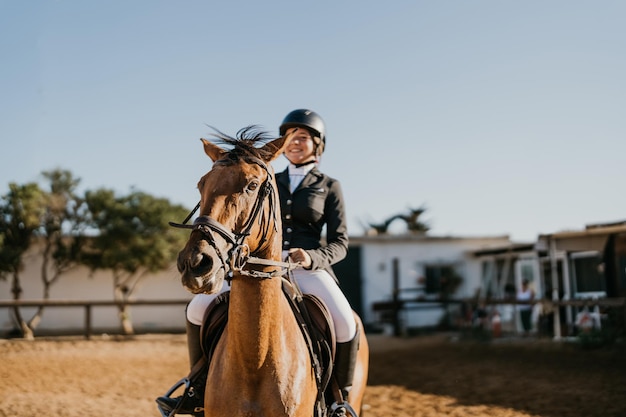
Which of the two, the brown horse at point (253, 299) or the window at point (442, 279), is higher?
the brown horse at point (253, 299)

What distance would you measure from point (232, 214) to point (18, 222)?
20563mm

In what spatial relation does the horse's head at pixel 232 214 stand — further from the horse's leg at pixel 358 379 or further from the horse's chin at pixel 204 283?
the horse's leg at pixel 358 379

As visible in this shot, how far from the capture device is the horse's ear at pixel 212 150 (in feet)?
10.7

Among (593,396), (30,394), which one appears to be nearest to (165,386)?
(30,394)

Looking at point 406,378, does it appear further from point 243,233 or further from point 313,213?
point 243,233

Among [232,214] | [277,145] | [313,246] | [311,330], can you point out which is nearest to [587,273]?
[313,246]

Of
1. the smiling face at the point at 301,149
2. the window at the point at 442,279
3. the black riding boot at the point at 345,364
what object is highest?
the smiling face at the point at 301,149

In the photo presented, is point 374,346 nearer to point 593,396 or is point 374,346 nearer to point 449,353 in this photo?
point 449,353

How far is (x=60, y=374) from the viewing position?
11.5m

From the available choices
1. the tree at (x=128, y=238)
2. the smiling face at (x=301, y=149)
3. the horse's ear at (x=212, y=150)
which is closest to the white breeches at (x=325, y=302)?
the smiling face at (x=301, y=149)

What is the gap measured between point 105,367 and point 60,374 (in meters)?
1.15

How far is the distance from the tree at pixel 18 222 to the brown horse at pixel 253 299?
762 inches

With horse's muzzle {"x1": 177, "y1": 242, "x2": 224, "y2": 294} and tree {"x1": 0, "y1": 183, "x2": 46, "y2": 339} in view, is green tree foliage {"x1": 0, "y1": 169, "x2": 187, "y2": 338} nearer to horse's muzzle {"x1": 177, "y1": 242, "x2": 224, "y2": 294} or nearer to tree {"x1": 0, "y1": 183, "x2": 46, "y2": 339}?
tree {"x1": 0, "y1": 183, "x2": 46, "y2": 339}

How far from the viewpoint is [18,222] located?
20453 millimetres
